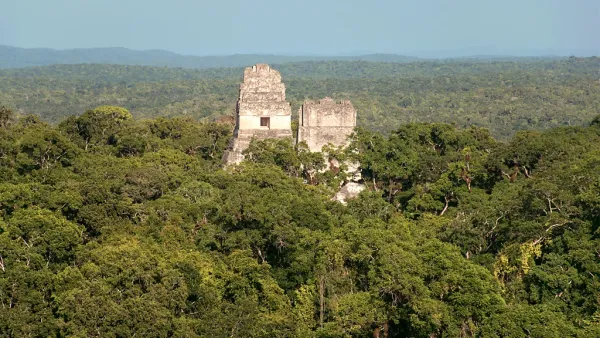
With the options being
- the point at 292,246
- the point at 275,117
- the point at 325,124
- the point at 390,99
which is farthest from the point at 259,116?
the point at 390,99

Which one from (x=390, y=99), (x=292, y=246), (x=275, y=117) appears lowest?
(x=390, y=99)

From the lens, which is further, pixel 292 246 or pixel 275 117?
pixel 275 117

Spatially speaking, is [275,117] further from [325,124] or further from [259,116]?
[325,124]

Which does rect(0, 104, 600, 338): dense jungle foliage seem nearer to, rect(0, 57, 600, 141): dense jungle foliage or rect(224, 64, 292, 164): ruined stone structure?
rect(224, 64, 292, 164): ruined stone structure

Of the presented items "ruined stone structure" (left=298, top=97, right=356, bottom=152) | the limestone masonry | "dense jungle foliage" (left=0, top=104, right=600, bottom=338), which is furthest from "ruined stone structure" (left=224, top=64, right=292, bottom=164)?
"dense jungle foliage" (left=0, top=104, right=600, bottom=338)

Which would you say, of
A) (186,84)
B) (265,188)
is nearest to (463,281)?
(265,188)

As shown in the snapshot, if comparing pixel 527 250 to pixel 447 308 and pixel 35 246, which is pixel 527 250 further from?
pixel 35 246
